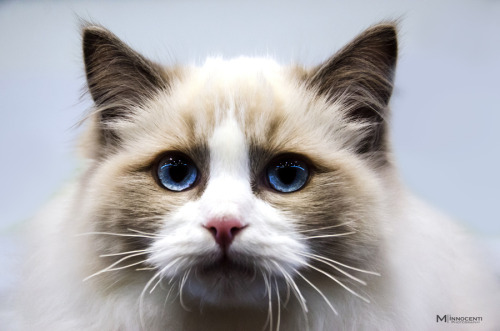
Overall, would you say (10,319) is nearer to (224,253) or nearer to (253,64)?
(224,253)

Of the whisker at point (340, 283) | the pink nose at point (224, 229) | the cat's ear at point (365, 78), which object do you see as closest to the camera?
the pink nose at point (224, 229)

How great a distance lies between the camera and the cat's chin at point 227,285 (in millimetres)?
1049

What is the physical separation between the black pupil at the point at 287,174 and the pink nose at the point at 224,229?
0.70 ft

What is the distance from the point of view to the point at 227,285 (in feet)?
3.52

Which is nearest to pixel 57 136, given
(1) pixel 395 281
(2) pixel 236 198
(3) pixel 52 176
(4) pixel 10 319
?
(3) pixel 52 176

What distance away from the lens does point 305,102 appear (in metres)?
1.28

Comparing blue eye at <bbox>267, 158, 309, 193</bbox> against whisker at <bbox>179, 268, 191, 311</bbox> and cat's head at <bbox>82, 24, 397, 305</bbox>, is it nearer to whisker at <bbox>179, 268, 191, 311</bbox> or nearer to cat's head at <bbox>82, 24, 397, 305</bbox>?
cat's head at <bbox>82, 24, 397, 305</bbox>

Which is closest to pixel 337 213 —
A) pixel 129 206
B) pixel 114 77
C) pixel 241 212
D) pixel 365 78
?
pixel 241 212

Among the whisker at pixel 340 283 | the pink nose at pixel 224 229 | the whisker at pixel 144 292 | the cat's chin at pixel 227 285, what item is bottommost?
the whisker at pixel 144 292

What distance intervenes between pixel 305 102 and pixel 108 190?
0.58 meters

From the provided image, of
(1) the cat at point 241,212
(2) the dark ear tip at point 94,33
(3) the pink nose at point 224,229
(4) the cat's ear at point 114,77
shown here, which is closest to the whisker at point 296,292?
(1) the cat at point 241,212

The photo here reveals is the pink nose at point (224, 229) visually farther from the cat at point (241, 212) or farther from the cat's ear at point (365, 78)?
the cat's ear at point (365, 78)

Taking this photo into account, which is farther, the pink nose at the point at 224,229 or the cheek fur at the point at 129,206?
the cheek fur at the point at 129,206

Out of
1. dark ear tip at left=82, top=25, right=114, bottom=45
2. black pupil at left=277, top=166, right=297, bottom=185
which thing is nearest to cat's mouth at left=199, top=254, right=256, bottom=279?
black pupil at left=277, top=166, right=297, bottom=185
